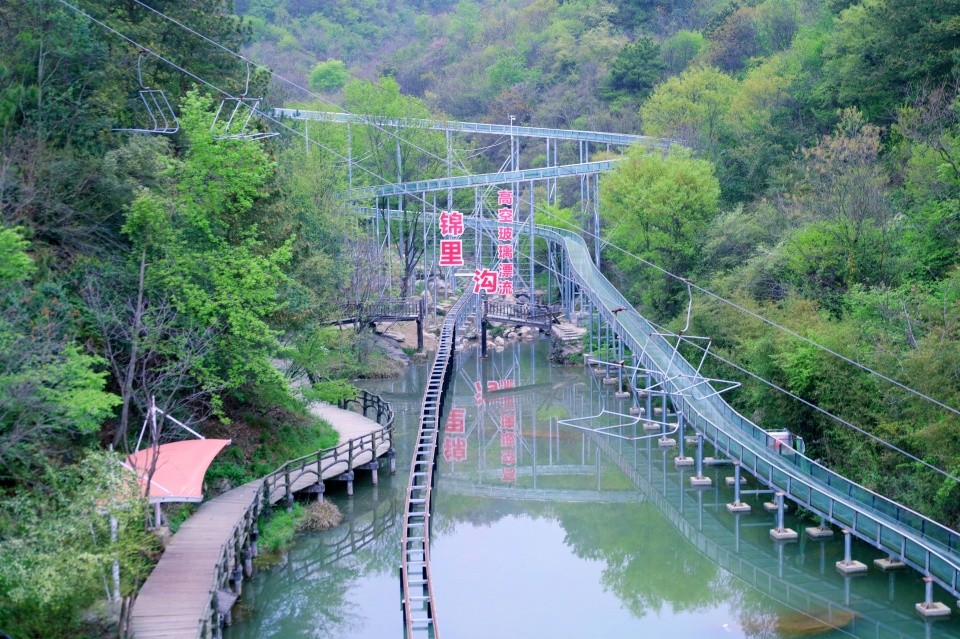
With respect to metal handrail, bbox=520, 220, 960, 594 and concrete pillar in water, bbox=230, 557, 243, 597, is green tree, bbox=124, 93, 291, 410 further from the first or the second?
metal handrail, bbox=520, 220, 960, 594

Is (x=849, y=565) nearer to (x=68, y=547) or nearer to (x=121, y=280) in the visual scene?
(x=68, y=547)

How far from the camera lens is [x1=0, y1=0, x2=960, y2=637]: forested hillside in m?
14.4

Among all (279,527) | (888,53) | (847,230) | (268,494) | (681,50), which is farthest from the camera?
(681,50)

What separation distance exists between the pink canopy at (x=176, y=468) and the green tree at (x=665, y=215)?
2006cm

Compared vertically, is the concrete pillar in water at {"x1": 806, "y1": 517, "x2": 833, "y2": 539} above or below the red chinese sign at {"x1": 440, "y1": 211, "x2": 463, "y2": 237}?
below

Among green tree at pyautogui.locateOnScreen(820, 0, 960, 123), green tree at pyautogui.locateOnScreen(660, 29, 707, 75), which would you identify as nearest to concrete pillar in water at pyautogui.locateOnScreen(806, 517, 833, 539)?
green tree at pyautogui.locateOnScreen(820, 0, 960, 123)

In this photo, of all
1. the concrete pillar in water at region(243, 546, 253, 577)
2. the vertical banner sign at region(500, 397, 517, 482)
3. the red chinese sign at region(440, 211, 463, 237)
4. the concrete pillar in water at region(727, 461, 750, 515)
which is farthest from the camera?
the red chinese sign at region(440, 211, 463, 237)

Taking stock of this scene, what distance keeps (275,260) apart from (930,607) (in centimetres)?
1301

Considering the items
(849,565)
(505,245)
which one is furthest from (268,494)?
(505,245)

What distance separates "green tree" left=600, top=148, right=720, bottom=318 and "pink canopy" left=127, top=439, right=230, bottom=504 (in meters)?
20.1

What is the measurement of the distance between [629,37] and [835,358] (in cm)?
5046

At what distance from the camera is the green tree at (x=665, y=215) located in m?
33.9

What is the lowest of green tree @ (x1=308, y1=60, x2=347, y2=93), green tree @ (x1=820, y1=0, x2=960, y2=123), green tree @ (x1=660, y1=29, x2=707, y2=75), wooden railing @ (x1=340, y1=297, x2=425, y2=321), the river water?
the river water

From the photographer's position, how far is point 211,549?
15727mm
